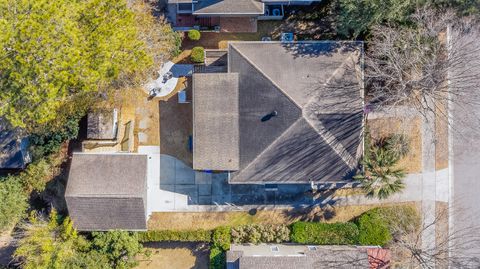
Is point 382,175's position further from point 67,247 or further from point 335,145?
point 67,247

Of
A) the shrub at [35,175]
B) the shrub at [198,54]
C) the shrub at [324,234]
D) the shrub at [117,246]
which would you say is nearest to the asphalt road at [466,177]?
the shrub at [324,234]

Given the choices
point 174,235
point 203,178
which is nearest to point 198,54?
point 203,178

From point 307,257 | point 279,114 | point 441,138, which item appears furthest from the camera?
point 441,138

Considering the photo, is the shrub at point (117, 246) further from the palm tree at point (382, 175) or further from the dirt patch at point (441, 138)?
the dirt patch at point (441, 138)

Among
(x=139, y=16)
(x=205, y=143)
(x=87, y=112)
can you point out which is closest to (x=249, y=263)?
(x=205, y=143)

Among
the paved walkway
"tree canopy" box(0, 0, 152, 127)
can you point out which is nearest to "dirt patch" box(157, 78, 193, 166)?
"tree canopy" box(0, 0, 152, 127)

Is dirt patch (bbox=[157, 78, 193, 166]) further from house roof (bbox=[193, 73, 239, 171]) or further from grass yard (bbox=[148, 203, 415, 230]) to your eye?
grass yard (bbox=[148, 203, 415, 230])

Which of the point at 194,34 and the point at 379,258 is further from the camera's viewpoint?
the point at 194,34
